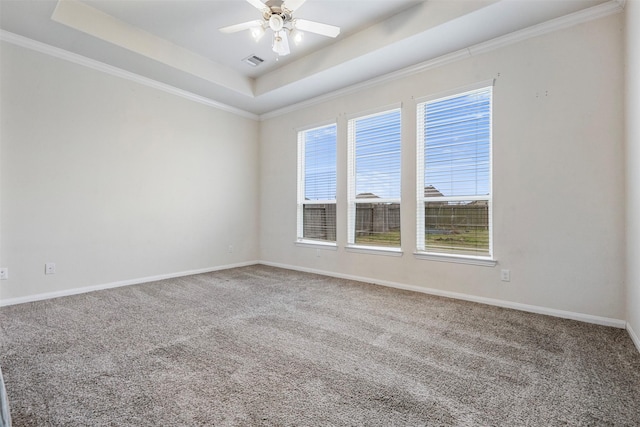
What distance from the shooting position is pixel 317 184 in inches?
195

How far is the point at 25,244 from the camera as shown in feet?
10.7

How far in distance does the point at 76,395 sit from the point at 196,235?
333 cm

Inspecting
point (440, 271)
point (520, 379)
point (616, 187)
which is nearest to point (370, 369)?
point (520, 379)

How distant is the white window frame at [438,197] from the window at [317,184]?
1.37 meters

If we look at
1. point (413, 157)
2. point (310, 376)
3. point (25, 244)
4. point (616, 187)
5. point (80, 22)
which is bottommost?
point (310, 376)

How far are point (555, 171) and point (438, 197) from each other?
3.74 feet

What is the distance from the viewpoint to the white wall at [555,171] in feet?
8.63

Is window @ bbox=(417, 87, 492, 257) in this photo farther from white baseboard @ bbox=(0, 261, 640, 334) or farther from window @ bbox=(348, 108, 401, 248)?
white baseboard @ bbox=(0, 261, 640, 334)

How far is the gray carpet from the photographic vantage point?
4.88 ft

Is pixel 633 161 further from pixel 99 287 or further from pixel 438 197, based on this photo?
pixel 99 287

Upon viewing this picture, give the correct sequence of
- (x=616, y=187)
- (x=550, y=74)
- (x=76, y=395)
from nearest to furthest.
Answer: (x=76, y=395) → (x=616, y=187) → (x=550, y=74)

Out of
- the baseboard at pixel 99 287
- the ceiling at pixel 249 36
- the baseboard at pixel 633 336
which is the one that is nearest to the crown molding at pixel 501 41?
the ceiling at pixel 249 36

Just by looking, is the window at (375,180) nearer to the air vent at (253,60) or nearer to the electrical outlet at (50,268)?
the air vent at (253,60)

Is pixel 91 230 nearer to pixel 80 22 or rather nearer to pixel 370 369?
pixel 80 22
